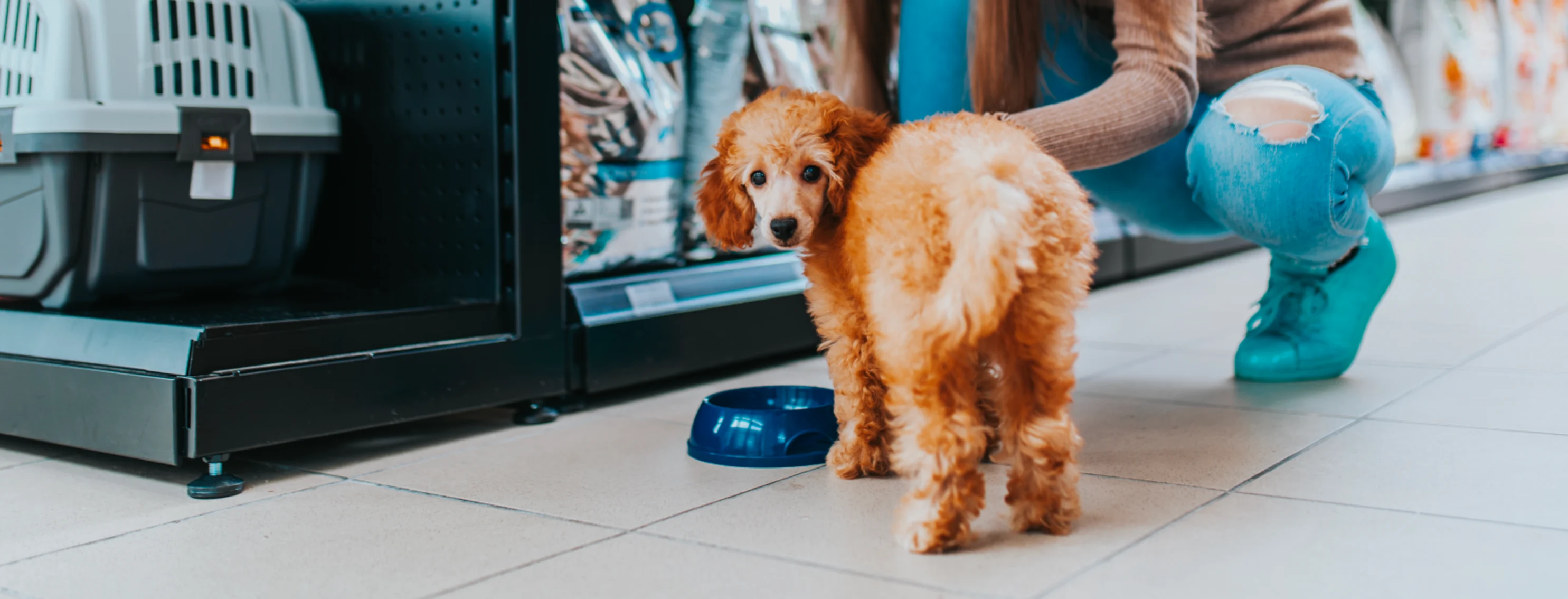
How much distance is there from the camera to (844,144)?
4.38 feet

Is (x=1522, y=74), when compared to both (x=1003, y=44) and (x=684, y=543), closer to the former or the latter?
(x=1003, y=44)

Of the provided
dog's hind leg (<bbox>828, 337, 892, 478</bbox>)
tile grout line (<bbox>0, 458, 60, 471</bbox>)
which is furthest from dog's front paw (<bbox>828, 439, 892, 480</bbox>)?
tile grout line (<bbox>0, 458, 60, 471</bbox>)

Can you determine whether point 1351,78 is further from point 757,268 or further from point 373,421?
point 373,421

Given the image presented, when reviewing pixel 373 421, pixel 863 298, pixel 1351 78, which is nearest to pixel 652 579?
pixel 863 298

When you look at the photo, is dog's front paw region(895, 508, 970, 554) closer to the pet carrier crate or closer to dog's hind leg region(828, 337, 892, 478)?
dog's hind leg region(828, 337, 892, 478)

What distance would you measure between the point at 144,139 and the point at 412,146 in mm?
438

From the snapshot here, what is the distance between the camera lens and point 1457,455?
1.53m

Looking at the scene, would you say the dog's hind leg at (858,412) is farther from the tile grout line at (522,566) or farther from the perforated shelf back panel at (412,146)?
the perforated shelf back panel at (412,146)

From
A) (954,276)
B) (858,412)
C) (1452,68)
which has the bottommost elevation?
(858,412)

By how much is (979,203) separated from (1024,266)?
0.07 metres

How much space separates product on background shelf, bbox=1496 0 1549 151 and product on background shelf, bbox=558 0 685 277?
7.17 meters

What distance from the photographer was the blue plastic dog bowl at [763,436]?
160 cm

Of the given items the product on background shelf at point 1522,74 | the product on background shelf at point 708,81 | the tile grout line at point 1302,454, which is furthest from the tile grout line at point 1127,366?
the product on background shelf at point 1522,74

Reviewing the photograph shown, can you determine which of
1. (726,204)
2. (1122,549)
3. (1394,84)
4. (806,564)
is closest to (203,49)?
(726,204)
